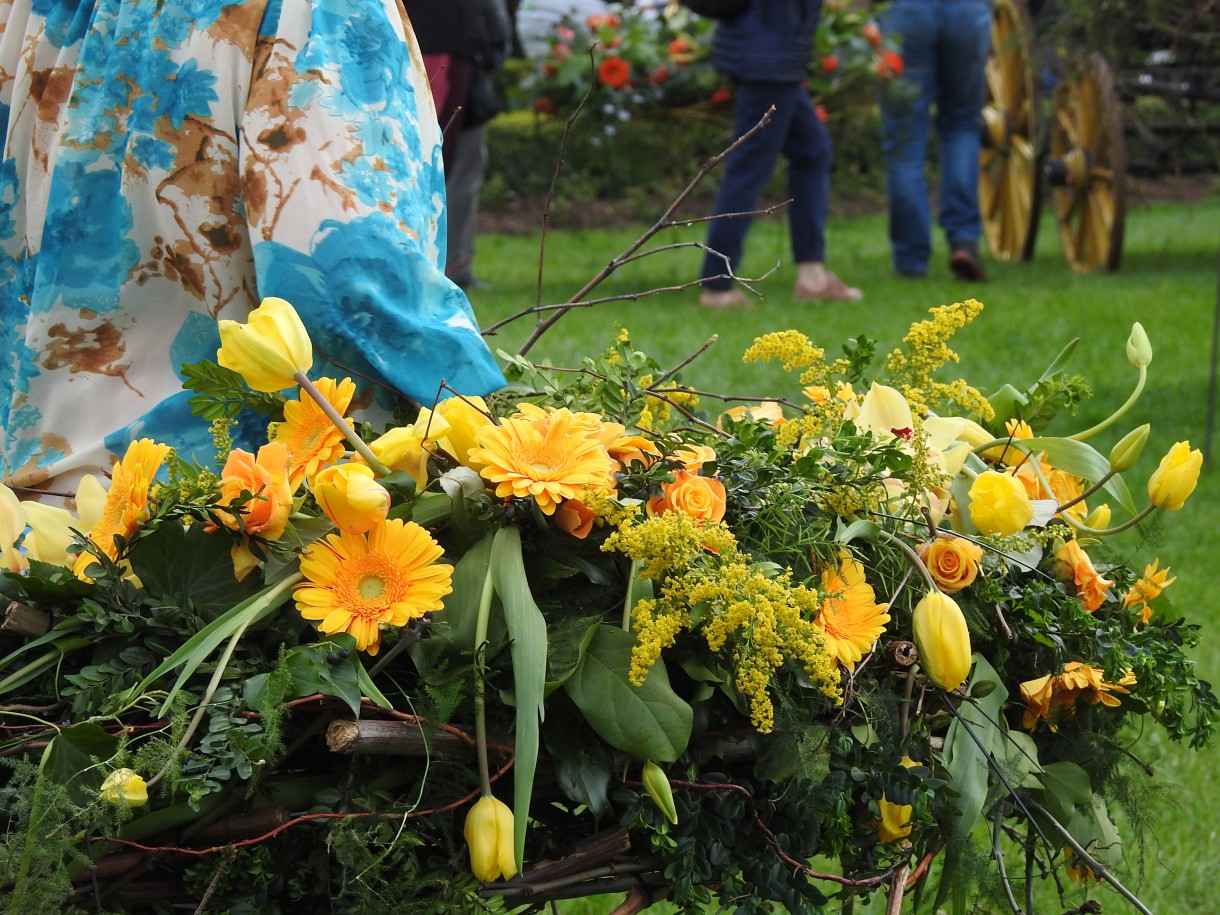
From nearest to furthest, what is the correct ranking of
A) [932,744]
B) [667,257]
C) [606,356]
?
[932,744] < [606,356] < [667,257]

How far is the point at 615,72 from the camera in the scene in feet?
26.2

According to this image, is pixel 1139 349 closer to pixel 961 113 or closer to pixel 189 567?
pixel 189 567

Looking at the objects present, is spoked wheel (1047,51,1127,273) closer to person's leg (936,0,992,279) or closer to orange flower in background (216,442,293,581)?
person's leg (936,0,992,279)

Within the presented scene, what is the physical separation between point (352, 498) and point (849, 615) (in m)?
0.42

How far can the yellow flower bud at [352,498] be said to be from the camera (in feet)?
3.42

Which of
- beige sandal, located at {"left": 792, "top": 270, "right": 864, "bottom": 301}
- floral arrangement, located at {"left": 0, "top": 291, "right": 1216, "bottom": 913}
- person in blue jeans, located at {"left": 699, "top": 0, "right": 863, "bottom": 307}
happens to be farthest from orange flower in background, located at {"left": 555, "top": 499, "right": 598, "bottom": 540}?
beige sandal, located at {"left": 792, "top": 270, "right": 864, "bottom": 301}

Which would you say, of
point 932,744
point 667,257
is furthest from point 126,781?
point 667,257

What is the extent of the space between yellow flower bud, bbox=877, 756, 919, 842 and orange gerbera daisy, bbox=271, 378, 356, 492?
1.78 ft

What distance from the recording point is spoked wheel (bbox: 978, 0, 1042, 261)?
849cm

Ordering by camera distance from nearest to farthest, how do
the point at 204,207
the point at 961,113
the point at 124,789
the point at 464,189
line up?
the point at 124,789
the point at 204,207
the point at 464,189
the point at 961,113

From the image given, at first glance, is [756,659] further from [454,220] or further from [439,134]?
[454,220]

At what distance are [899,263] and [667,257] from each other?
60.1 inches

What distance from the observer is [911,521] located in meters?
1.22

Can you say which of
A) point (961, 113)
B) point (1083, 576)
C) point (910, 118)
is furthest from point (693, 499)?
point (961, 113)
